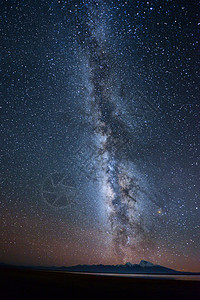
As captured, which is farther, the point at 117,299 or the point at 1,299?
the point at 117,299

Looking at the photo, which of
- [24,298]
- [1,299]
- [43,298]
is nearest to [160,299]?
[43,298]

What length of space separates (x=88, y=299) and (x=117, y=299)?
1.42 m

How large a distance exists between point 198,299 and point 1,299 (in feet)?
30.2

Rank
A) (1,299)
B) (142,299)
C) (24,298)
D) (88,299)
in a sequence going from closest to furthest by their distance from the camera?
(1,299)
(24,298)
(88,299)
(142,299)

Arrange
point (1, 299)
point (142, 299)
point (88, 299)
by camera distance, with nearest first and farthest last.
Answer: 1. point (1, 299)
2. point (88, 299)
3. point (142, 299)

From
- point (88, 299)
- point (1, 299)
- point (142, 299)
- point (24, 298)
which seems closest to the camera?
point (1, 299)

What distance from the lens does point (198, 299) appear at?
32.2 ft

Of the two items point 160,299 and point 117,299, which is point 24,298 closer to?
point 117,299

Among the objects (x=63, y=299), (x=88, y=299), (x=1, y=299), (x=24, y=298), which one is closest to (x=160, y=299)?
(x=88, y=299)

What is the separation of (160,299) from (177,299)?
3.22ft

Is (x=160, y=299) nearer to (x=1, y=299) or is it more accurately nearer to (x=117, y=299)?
(x=117, y=299)

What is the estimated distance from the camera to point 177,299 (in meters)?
9.84

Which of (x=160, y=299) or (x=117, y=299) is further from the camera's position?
(x=160, y=299)

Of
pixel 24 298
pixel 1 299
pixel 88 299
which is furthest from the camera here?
pixel 88 299
